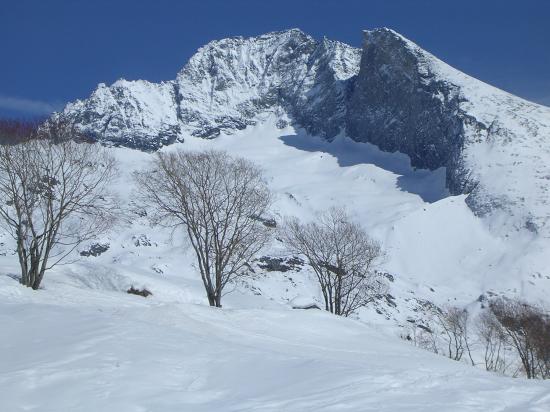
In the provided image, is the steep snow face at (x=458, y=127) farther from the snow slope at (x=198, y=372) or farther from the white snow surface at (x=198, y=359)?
the snow slope at (x=198, y=372)

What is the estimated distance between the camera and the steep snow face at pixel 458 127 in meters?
101

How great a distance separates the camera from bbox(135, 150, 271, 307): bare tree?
21812 millimetres

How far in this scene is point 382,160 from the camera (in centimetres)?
14888

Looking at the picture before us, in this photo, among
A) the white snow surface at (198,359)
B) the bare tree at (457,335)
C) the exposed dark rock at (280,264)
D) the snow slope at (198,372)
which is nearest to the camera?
the snow slope at (198,372)

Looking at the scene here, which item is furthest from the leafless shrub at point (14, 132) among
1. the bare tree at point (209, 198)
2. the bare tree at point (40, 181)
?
the bare tree at point (209, 198)

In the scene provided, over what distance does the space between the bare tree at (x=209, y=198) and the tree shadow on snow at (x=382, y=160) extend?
10063cm

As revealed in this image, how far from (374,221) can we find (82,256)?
1903 inches

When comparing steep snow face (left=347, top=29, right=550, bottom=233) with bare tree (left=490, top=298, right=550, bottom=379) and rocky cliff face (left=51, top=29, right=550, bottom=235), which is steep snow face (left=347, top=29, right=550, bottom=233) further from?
bare tree (left=490, top=298, right=550, bottom=379)

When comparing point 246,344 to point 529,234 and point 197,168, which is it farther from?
point 529,234

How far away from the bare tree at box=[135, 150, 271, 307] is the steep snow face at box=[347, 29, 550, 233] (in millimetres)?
78829

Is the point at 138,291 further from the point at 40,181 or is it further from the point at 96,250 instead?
the point at 96,250

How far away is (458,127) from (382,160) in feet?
94.0

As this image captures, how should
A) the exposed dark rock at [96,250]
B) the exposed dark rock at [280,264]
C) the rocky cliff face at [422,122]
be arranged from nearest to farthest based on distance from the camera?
the exposed dark rock at [280,264] < the exposed dark rock at [96,250] < the rocky cliff face at [422,122]

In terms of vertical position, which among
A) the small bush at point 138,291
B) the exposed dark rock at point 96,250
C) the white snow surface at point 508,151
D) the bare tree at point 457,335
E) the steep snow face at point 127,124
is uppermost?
the steep snow face at point 127,124
